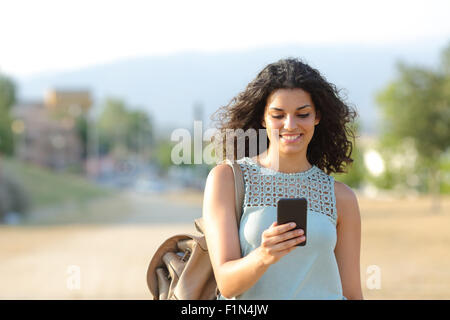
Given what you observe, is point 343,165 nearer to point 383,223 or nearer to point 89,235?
point 89,235

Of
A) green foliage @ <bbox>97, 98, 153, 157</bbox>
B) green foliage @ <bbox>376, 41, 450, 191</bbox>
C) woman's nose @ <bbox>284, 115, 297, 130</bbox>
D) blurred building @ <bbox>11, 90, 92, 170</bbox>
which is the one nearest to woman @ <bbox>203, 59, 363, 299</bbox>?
woman's nose @ <bbox>284, 115, 297, 130</bbox>

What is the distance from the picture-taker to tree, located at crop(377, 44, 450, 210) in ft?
83.6

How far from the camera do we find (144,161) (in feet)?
370

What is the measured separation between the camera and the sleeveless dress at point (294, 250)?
7.32 ft

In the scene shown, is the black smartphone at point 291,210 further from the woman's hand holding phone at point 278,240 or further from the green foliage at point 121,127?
the green foliage at point 121,127

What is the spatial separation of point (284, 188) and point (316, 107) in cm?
37

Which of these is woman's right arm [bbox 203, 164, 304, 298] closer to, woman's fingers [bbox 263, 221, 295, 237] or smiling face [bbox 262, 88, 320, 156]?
woman's fingers [bbox 263, 221, 295, 237]

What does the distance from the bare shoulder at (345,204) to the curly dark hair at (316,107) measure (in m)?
0.30

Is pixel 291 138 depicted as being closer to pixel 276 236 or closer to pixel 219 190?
pixel 219 190

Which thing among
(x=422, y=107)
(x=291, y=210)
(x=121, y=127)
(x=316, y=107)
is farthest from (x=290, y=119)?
(x=121, y=127)

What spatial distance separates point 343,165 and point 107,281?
8.94 meters

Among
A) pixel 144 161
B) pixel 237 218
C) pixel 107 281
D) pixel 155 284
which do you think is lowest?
pixel 144 161

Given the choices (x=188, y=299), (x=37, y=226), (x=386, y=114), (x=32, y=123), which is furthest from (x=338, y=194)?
(x=32, y=123)

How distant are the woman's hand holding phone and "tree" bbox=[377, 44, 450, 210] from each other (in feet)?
79.0
